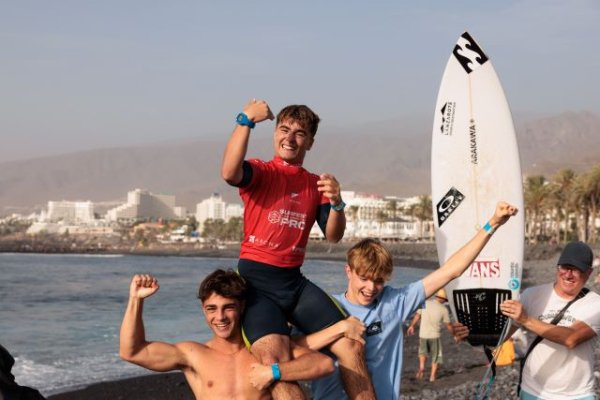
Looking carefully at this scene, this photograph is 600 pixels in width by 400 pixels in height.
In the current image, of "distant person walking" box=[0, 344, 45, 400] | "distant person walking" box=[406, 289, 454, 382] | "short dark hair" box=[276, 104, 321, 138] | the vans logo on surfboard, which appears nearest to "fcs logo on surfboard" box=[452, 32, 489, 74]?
the vans logo on surfboard

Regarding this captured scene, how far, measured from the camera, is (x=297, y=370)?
3855mm

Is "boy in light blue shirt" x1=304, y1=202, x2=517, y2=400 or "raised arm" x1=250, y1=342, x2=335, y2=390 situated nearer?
"raised arm" x1=250, y1=342, x2=335, y2=390

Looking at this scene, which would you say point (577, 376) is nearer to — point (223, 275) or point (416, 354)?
point (223, 275)

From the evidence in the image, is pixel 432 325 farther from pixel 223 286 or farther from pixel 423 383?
pixel 223 286

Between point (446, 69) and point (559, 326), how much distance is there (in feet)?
7.47

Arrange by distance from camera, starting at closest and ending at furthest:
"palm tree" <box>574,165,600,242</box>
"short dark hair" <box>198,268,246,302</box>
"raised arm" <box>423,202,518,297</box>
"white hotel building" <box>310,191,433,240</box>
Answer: "short dark hair" <box>198,268,246,302</box>, "raised arm" <box>423,202,518,297</box>, "palm tree" <box>574,165,600,242</box>, "white hotel building" <box>310,191,433,240</box>

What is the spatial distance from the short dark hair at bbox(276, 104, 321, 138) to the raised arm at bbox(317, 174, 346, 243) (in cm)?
30

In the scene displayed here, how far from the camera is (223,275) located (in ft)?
12.9

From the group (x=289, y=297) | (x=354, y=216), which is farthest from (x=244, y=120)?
(x=354, y=216)

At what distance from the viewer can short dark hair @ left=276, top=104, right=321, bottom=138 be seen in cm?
430

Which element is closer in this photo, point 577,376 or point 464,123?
point 577,376

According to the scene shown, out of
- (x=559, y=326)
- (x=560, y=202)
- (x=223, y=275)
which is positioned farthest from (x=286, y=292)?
(x=560, y=202)

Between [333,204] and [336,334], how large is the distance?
0.64m

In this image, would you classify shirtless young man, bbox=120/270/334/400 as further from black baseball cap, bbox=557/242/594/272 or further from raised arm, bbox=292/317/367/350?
black baseball cap, bbox=557/242/594/272
